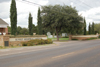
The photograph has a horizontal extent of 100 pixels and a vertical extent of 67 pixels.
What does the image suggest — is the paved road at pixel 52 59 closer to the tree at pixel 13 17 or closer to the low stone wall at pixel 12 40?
the low stone wall at pixel 12 40

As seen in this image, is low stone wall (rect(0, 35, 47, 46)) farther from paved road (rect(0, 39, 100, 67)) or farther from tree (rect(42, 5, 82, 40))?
tree (rect(42, 5, 82, 40))

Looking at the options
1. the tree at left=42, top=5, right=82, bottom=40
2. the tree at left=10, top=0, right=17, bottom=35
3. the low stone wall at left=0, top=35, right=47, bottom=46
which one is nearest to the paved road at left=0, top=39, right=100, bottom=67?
the low stone wall at left=0, top=35, right=47, bottom=46

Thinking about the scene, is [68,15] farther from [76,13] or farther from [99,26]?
[99,26]

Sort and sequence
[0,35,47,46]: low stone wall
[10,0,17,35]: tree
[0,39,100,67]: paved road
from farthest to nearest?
[10,0,17,35]: tree < [0,35,47,46]: low stone wall < [0,39,100,67]: paved road

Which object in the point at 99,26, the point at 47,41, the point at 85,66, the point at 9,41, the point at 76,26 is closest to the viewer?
the point at 85,66

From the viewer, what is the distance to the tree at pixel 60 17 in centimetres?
3228

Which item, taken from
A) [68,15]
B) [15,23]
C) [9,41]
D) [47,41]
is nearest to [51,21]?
[68,15]

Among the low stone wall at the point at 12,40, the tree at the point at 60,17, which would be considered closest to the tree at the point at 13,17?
the low stone wall at the point at 12,40

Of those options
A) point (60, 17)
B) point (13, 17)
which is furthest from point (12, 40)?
point (60, 17)

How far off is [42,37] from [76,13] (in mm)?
14494

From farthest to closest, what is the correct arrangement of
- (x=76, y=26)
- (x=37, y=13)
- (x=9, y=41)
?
(x=76, y=26), (x=37, y=13), (x=9, y=41)

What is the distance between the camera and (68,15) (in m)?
32.5

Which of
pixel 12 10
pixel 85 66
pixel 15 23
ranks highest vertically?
pixel 12 10

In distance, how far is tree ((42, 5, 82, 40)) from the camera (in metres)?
32.3
